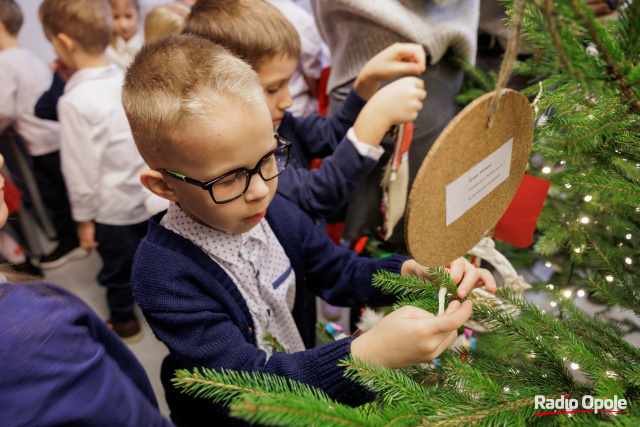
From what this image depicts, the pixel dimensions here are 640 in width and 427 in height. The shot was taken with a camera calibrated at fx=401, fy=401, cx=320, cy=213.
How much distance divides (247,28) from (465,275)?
0.78 m

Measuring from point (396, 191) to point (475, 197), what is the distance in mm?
544

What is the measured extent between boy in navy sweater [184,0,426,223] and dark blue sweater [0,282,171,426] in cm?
59

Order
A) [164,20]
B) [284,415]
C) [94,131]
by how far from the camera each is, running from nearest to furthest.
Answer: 1. [284,415]
2. [94,131]
3. [164,20]

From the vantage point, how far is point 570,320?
673 millimetres

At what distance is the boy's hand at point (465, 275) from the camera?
633 mm

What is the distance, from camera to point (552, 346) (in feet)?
1.78

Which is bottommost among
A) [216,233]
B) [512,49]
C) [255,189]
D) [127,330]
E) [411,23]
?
[127,330]

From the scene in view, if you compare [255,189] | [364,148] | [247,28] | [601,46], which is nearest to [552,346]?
[601,46]

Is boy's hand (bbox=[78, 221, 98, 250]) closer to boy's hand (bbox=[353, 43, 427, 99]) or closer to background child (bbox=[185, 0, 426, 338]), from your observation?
background child (bbox=[185, 0, 426, 338])

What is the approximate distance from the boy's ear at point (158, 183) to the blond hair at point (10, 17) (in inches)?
83.6

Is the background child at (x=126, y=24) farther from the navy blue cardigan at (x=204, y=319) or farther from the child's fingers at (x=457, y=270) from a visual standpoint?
the child's fingers at (x=457, y=270)

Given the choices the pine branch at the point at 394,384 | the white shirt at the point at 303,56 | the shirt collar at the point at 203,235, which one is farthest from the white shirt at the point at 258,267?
the white shirt at the point at 303,56

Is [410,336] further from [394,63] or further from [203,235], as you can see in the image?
[394,63]

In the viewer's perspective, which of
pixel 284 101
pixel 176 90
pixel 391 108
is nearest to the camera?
pixel 176 90
